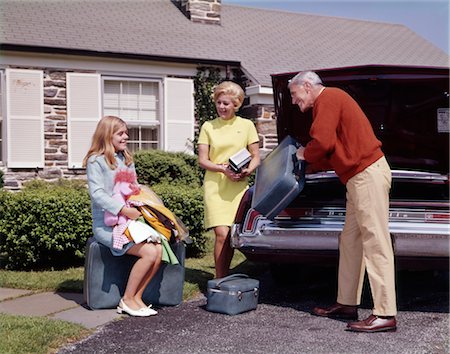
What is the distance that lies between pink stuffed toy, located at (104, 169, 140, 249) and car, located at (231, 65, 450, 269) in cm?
92

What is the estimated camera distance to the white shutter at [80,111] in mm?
12805

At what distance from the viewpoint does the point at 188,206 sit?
7594 millimetres

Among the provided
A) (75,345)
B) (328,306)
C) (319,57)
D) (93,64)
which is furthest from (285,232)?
(319,57)

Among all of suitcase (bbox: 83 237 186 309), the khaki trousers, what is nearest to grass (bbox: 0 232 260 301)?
suitcase (bbox: 83 237 186 309)

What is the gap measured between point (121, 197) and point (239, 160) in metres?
1.10

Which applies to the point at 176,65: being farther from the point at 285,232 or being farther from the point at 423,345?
the point at 423,345

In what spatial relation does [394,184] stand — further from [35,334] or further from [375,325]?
[35,334]

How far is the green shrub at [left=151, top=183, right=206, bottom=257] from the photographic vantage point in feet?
24.8

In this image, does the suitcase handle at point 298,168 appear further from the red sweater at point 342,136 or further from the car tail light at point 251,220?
the car tail light at point 251,220

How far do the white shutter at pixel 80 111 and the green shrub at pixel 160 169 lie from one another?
3.95 ft

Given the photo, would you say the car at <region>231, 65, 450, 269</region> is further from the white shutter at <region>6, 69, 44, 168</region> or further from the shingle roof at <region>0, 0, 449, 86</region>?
the shingle roof at <region>0, 0, 449, 86</region>

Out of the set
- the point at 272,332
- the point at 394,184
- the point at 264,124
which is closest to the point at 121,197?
the point at 272,332

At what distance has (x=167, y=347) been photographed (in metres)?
A: 4.26

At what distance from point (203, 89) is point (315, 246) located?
360 inches
